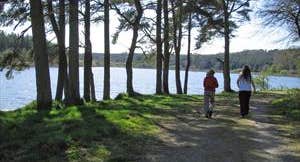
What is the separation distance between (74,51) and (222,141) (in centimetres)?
1139

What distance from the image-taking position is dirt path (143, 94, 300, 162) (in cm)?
1118

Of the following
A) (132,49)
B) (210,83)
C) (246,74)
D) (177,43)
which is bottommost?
(210,83)

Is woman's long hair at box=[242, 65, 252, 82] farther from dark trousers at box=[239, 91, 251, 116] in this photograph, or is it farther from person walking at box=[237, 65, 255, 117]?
dark trousers at box=[239, 91, 251, 116]

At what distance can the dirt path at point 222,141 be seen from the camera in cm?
1118

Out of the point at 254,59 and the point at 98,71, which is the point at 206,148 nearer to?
the point at 254,59

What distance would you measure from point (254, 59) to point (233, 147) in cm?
10098

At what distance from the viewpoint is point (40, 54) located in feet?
65.7

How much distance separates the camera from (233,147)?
40.5 ft

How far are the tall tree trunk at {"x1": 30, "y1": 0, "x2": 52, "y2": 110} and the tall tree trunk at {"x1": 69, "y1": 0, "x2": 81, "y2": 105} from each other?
2.68 m

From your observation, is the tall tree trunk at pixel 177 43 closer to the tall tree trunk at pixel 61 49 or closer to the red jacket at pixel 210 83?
the tall tree trunk at pixel 61 49

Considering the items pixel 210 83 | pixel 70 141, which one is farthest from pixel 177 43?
pixel 70 141

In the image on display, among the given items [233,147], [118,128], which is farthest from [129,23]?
[233,147]

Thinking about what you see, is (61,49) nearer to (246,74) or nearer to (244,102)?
(246,74)

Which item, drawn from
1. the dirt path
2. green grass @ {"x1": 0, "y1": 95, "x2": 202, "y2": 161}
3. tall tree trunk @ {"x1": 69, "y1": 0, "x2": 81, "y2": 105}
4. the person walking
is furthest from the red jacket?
tall tree trunk @ {"x1": 69, "y1": 0, "x2": 81, "y2": 105}
